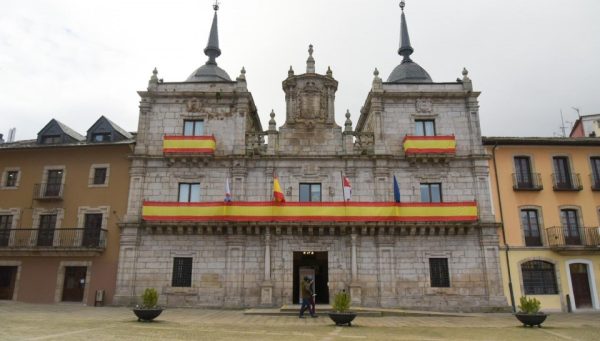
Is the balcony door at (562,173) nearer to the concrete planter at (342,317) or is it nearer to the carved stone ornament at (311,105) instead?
the carved stone ornament at (311,105)

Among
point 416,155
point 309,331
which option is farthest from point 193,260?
point 416,155

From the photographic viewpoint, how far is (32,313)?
61.8ft

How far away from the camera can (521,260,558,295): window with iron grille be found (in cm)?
2408

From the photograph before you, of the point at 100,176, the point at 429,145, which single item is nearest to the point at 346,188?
the point at 429,145

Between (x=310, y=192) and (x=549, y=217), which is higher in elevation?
(x=310, y=192)

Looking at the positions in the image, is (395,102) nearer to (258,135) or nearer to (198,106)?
(258,135)

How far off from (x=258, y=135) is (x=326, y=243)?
7.73 meters

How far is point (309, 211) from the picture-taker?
78.5ft

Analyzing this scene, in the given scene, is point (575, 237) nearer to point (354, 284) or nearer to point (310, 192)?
point (354, 284)

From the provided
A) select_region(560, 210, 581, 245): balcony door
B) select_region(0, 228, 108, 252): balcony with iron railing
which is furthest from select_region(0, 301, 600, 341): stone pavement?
select_region(560, 210, 581, 245): balcony door

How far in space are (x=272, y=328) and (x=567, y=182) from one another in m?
20.5

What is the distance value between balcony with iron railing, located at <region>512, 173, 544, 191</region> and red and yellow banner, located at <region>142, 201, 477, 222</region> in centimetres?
359

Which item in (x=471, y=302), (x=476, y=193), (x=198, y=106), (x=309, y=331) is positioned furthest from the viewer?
(x=198, y=106)

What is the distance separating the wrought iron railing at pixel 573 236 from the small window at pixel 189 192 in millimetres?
20331
